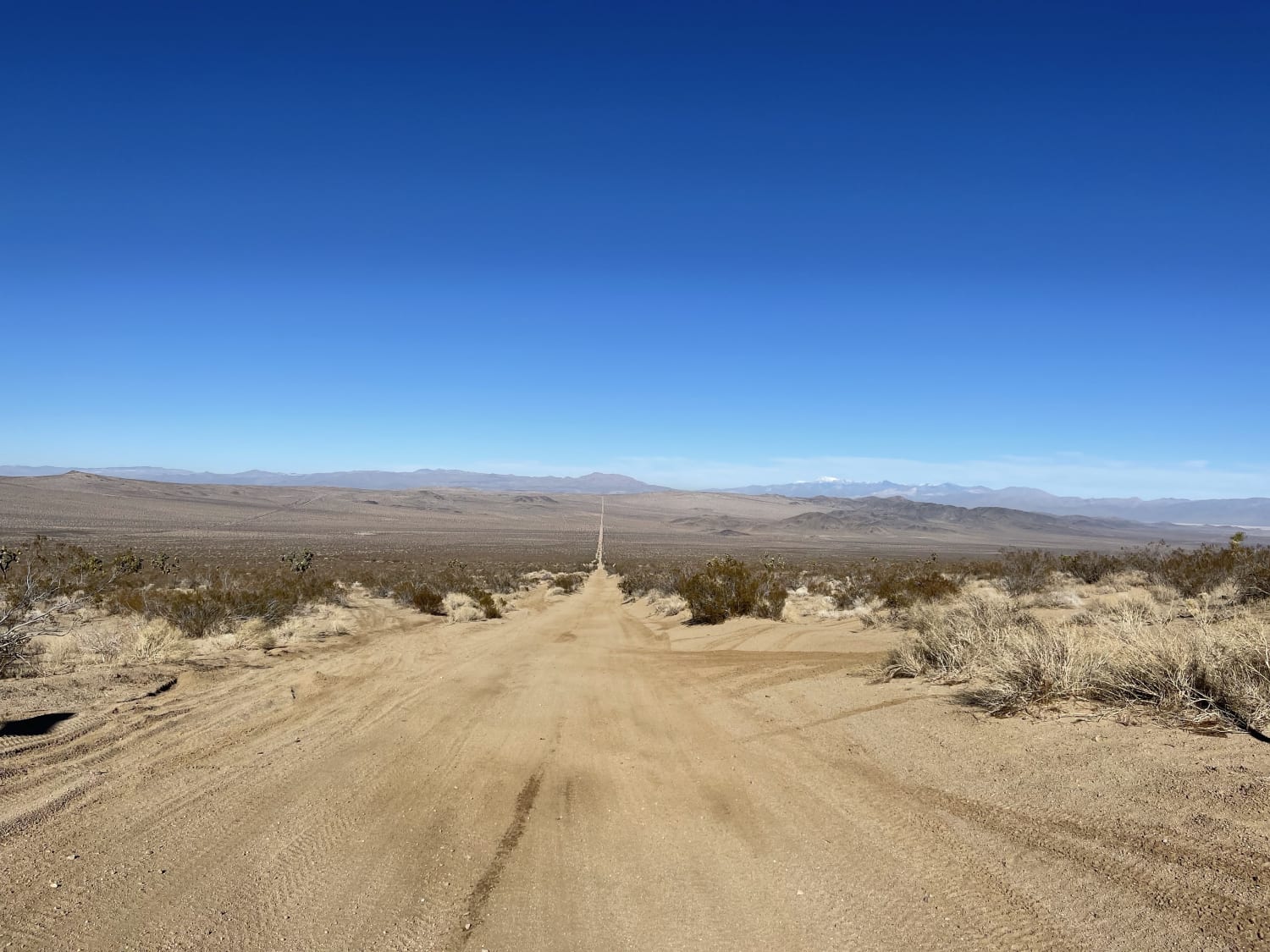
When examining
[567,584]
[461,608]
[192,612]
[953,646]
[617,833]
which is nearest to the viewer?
[617,833]

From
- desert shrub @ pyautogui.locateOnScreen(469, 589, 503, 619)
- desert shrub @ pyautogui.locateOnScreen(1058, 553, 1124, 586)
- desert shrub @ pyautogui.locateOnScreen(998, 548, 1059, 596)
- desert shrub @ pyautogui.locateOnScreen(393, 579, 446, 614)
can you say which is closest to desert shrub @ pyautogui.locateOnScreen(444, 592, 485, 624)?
desert shrub @ pyautogui.locateOnScreen(469, 589, 503, 619)

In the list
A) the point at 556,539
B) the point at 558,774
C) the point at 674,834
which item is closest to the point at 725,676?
the point at 558,774

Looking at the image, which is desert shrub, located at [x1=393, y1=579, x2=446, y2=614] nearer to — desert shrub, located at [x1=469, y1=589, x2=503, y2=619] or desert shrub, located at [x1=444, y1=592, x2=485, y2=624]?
desert shrub, located at [x1=444, y1=592, x2=485, y2=624]

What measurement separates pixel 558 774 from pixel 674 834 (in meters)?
1.67

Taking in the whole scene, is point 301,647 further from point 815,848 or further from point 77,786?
point 815,848

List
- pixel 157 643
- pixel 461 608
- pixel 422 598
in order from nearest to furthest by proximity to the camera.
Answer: pixel 157 643 → pixel 461 608 → pixel 422 598

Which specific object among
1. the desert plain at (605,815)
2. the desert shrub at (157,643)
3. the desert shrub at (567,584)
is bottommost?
the desert shrub at (567,584)

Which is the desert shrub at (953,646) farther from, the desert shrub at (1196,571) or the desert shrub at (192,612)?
the desert shrub at (192,612)

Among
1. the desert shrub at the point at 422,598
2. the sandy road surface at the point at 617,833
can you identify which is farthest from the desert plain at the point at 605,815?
the desert shrub at the point at 422,598

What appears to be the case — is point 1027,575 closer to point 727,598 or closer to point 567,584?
point 727,598

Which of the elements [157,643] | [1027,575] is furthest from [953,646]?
[1027,575]

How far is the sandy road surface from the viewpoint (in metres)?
3.88

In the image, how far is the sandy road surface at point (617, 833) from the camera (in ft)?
12.7

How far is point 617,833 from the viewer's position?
17.2 feet
